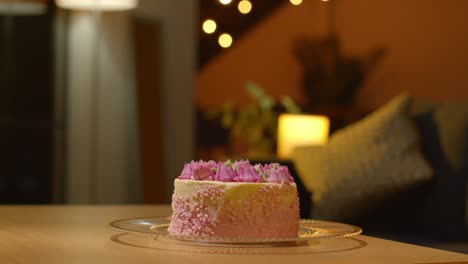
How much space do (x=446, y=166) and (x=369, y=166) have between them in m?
0.25

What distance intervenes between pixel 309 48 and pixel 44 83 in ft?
8.52

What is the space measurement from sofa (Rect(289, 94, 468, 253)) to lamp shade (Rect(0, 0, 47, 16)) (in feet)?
5.98

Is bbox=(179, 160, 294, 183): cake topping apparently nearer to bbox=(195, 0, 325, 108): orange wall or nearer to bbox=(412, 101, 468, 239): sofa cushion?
bbox=(412, 101, 468, 239): sofa cushion

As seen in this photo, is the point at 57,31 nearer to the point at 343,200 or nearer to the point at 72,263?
the point at 343,200

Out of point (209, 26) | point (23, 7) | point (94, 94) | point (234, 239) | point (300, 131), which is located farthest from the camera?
point (209, 26)

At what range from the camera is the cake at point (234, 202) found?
3.76 ft

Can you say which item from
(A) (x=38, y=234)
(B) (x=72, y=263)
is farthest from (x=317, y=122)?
(B) (x=72, y=263)

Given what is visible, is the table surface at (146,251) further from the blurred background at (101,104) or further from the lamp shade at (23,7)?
the lamp shade at (23,7)

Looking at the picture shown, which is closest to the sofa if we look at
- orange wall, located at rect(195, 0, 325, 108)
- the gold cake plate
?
the gold cake plate

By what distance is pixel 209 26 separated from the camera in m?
7.29

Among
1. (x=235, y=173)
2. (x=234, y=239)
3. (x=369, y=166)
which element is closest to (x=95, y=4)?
(x=369, y=166)

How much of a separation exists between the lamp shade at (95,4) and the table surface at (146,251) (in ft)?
9.36

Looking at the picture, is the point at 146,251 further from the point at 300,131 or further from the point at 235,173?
the point at 300,131

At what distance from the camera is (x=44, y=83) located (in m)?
4.28
